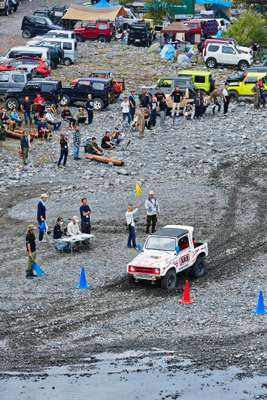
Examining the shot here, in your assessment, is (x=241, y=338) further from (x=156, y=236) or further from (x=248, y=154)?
(x=248, y=154)

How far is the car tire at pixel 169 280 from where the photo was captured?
2911 centimetres

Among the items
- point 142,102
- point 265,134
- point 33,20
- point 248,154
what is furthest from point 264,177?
point 33,20

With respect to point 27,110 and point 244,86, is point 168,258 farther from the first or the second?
point 244,86

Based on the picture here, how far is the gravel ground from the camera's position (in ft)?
85.6

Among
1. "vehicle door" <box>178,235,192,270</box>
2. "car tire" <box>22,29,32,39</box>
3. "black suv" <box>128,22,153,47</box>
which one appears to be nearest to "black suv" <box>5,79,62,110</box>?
"black suv" <box>128,22,153,47</box>

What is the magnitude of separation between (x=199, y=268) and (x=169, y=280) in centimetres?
150

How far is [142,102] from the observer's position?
50.4m

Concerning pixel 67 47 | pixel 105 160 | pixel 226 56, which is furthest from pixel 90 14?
pixel 105 160

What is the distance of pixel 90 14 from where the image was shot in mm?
75625

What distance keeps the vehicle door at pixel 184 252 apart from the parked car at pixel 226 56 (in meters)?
35.4

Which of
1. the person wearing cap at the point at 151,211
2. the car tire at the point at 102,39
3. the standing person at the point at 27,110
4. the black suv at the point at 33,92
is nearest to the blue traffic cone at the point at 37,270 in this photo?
the person wearing cap at the point at 151,211

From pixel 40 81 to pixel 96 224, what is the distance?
59.1 feet

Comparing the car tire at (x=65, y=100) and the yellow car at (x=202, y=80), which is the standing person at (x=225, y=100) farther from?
the car tire at (x=65, y=100)

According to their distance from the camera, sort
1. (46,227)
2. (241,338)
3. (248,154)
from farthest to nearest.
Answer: (248,154)
(46,227)
(241,338)
